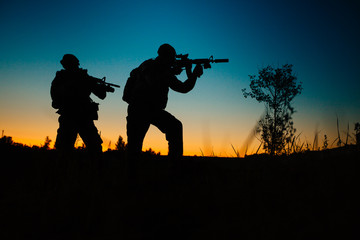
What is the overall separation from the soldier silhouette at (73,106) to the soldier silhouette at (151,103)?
115 centimetres

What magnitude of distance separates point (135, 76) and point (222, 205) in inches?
101

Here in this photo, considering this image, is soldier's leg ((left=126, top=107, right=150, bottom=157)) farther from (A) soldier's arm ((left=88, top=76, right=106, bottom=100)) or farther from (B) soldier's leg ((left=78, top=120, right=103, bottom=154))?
(A) soldier's arm ((left=88, top=76, right=106, bottom=100))

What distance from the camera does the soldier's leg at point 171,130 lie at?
3.62m

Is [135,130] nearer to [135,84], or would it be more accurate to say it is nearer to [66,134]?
[135,84]

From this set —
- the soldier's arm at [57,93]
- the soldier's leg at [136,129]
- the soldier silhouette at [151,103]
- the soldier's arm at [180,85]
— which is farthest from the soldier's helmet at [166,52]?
the soldier's arm at [57,93]

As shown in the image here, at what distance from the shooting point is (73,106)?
423 cm

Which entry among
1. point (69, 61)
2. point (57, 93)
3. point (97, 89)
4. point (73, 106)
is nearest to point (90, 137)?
point (73, 106)

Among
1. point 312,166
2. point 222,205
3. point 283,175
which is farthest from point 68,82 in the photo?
point 312,166

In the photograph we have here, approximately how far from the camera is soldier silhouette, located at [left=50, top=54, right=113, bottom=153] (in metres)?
4.14

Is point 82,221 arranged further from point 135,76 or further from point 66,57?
point 66,57

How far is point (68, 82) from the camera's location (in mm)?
4211

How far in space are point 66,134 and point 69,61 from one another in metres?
1.43

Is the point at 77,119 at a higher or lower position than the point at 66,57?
lower

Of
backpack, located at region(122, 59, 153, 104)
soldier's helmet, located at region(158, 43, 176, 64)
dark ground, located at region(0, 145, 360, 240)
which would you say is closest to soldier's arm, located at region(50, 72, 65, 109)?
backpack, located at region(122, 59, 153, 104)
